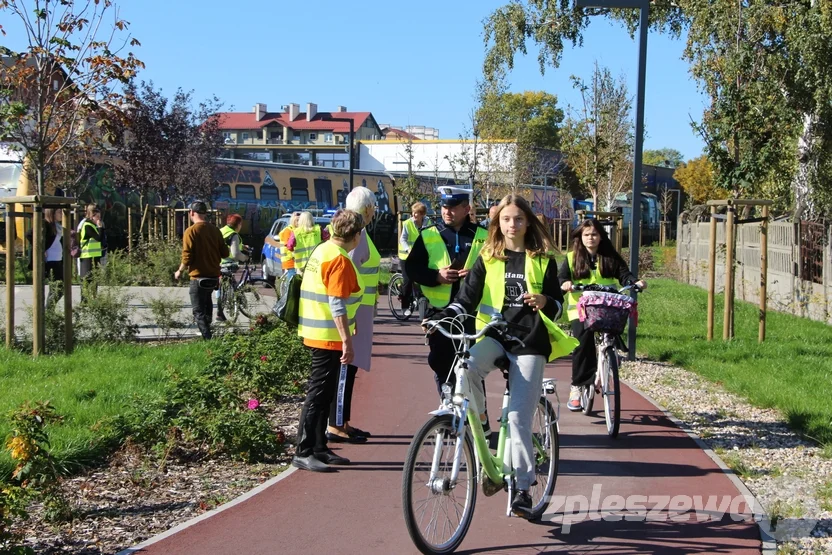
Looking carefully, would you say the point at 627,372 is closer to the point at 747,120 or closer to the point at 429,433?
the point at 747,120

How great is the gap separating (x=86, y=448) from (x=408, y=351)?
6.76 meters

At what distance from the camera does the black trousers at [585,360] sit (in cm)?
867

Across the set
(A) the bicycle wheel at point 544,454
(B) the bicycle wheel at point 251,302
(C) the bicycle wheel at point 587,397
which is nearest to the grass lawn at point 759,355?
(C) the bicycle wheel at point 587,397

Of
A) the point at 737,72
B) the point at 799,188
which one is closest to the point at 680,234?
the point at 799,188

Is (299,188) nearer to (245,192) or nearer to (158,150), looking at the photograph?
(245,192)

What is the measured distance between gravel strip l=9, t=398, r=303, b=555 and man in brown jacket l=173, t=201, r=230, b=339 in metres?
5.26

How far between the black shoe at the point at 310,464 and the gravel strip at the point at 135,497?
17 centimetres

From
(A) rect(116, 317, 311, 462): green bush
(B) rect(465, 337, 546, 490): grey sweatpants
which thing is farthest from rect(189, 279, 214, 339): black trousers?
(B) rect(465, 337, 546, 490): grey sweatpants

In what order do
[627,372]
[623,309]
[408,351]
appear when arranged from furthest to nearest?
[408,351] → [627,372] → [623,309]

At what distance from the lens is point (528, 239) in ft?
19.1

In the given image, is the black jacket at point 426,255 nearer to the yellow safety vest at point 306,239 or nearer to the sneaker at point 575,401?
the sneaker at point 575,401

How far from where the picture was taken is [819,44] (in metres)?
20.4

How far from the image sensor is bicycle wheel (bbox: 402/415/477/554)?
480cm

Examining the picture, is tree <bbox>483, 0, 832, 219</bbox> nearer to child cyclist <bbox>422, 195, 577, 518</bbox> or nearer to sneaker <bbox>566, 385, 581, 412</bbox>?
sneaker <bbox>566, 385, 581, 412</bbox>
